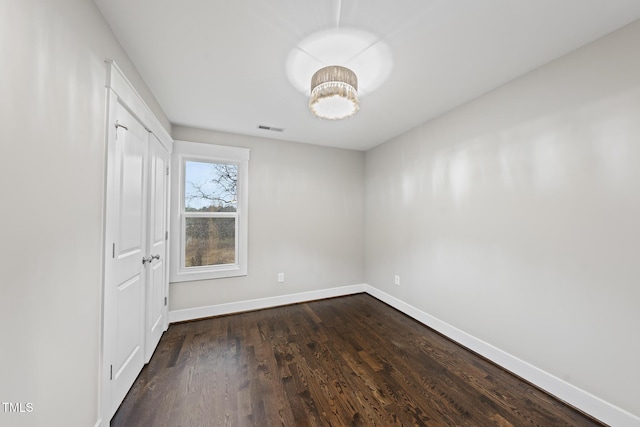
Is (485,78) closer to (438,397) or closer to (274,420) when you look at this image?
(438,397)

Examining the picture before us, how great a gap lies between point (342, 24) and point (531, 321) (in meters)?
2.59

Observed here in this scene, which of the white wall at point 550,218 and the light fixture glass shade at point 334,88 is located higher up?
the light fixture glass shade at point 334,88

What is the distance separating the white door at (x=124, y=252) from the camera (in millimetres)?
1447

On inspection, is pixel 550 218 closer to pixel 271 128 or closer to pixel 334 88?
pixel 334 88

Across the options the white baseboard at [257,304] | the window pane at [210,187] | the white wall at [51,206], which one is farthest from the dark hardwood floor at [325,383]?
the window pane at [210,187]

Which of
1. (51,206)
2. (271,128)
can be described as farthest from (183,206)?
(51,206)

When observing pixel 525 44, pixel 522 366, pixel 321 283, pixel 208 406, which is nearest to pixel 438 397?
pixel 522 366

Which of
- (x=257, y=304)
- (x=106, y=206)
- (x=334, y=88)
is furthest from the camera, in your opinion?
(x=257, y=304)

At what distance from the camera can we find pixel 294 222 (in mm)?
3553

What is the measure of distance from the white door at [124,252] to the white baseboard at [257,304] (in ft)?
3.00

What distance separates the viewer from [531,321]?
1.85 meters

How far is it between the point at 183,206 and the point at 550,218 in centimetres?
372

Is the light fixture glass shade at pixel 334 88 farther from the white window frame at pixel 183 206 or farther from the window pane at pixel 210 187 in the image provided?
the window pane at pixel 210 187

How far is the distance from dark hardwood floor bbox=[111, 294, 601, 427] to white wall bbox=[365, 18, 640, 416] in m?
0.35
